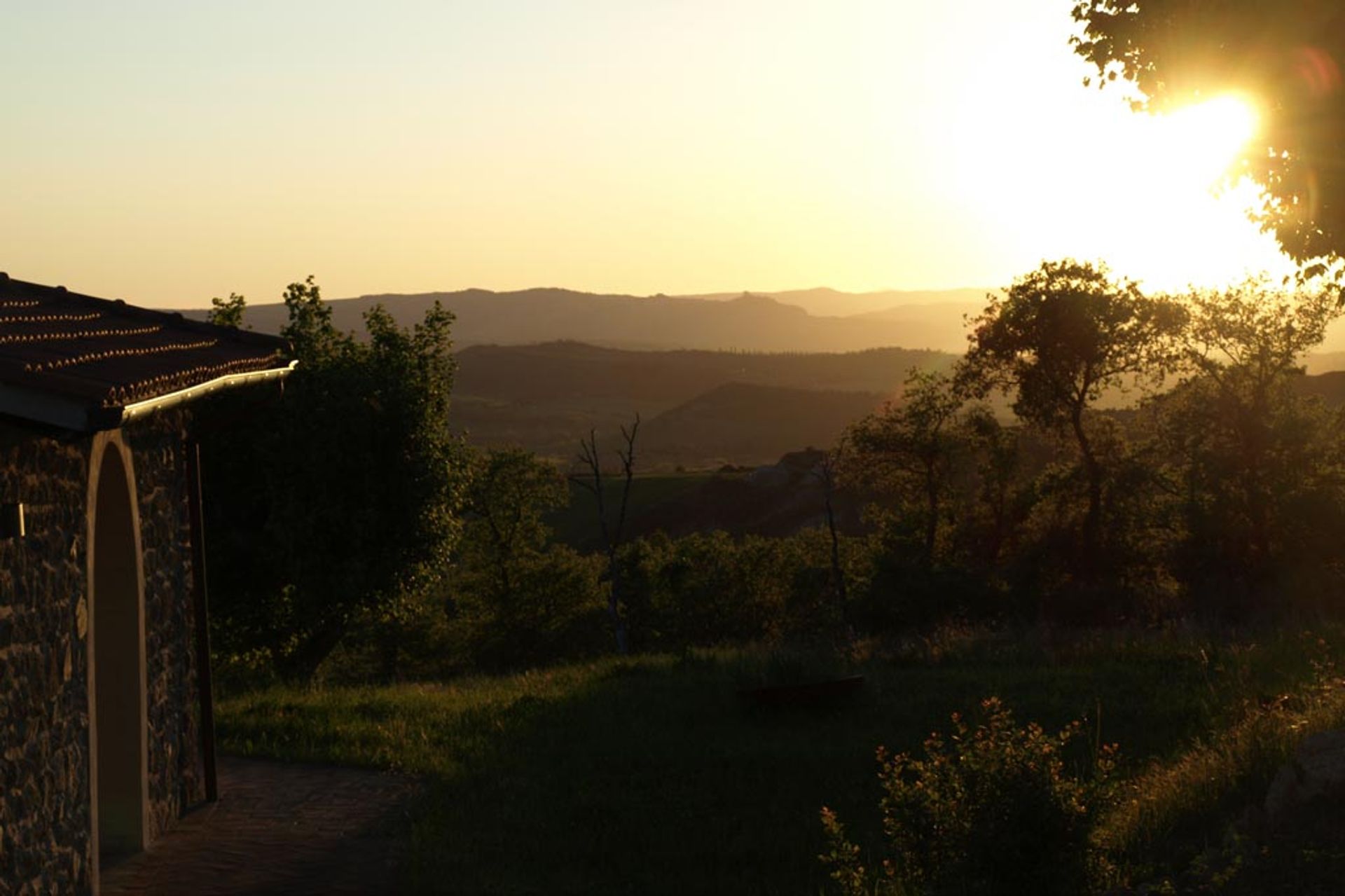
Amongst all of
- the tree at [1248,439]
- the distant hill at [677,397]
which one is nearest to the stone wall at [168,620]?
the tree at [1248,439]

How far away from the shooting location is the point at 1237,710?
15.4 m

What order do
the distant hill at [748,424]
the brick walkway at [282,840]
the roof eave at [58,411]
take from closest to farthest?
the roof eave at [58,411] → the brick walkway at [282,840] → the distant hill at [748,424]

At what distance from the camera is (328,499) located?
2523 cm

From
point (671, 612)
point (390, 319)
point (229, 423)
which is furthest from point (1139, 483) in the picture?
point (229, 423)

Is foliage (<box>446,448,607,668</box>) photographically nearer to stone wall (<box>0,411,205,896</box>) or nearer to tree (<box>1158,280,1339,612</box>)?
tree (<box>1158,280,1339,612</box>)

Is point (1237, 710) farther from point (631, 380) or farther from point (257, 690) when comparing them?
point (631, 380)

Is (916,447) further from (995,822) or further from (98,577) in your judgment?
(995,822)

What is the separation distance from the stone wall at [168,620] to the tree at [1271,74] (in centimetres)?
1022

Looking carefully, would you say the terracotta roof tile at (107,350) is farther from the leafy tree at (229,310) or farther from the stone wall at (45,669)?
the leafy tree at (229,310)

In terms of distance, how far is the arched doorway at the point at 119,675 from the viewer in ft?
36.1

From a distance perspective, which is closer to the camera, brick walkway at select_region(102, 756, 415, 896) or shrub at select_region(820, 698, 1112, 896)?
shrub at select_region(820, 698, 1112, 896)

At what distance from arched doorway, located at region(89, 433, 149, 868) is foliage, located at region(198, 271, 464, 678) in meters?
13.6

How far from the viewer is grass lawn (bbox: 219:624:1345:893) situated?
36.4 ft

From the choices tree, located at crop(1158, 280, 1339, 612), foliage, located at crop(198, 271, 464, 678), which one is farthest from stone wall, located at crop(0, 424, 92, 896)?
tree, located at crop(1158, 280, 1339, 612)
